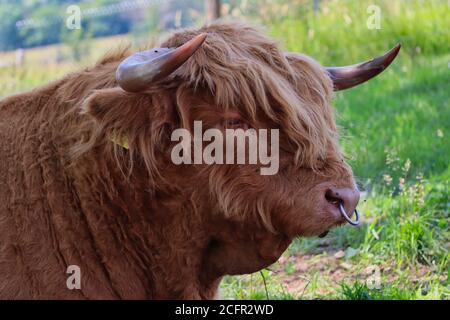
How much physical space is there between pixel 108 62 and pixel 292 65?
3.08 feet

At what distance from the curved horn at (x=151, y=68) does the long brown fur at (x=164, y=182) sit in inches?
5.8

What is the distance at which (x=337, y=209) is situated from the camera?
3.60 metres

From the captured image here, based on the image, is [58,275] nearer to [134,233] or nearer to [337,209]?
[134,233]

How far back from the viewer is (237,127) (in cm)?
371

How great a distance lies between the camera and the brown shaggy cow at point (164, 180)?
3686mm

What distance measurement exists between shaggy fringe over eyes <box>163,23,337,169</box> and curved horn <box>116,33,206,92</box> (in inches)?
9.2

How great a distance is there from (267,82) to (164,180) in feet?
2.09

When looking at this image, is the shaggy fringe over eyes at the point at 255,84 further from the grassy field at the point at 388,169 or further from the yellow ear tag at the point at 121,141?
the grassy field at the point at 388,169

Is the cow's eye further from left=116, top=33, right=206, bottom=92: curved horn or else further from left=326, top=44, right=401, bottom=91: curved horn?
left=326, top=44, right=401, bottom=91: curved horn

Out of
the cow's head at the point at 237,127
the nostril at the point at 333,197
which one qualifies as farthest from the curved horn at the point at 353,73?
the nostril at the point at 333,197

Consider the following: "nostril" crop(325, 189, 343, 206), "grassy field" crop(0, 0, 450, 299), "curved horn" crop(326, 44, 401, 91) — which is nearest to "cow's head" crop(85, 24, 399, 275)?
"nostril" crop(325, 189, 343, 206)

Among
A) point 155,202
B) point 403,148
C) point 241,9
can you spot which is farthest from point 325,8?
point 155,202

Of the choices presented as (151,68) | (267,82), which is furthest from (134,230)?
(267,82)

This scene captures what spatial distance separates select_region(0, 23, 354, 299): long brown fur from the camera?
3.70 metres
